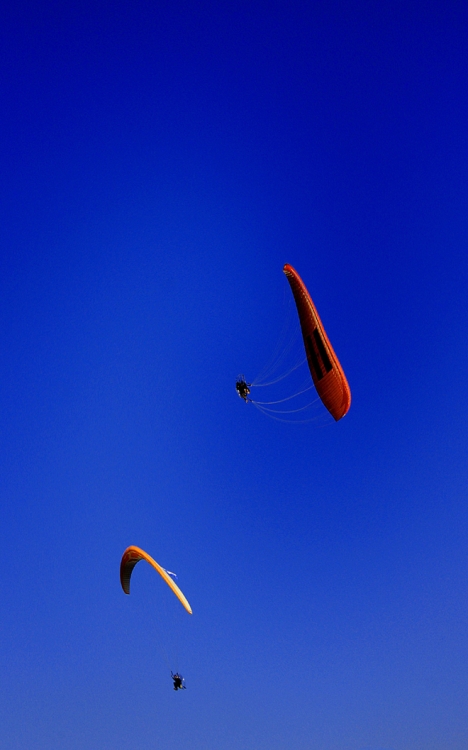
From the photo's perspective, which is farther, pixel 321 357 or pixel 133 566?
pixel 133 566

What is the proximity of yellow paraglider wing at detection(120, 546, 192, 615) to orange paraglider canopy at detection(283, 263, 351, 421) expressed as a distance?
15.1 metres

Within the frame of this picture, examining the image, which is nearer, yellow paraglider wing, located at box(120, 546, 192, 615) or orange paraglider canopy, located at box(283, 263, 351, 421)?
orange paraglider canopy, located at box(283, 263, 351, 421)

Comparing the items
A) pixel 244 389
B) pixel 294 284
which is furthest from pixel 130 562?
pixel 294 284

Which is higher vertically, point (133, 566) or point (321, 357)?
→ point (321, 357)

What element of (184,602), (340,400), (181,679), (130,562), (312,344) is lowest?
(181,679)

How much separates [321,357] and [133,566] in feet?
70.5

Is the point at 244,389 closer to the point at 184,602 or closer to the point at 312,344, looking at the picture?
the point at 312,344

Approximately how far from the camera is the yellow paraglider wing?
4259 cm

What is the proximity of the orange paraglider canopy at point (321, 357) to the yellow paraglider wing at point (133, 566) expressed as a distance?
49.6 ft

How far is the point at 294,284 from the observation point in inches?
1433

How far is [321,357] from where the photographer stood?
3709 centimetres

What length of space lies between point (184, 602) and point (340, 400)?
54.1 feet

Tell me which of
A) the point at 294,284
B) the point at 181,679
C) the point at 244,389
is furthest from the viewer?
the point at 181,679

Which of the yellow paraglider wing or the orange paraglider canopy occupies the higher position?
the orange paraglider canopy
